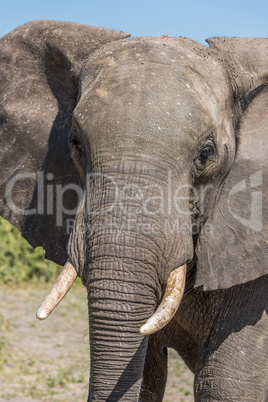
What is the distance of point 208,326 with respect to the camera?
12.9ft

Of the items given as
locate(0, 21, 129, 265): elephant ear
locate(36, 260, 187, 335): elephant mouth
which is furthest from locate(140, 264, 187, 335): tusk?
locate(0, 21, 129, 265): elephant ear

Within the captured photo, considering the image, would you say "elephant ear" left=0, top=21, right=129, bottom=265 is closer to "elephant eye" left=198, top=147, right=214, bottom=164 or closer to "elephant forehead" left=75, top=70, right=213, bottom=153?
"elephant forehead" left=75, top=70, right=213, bottom=153

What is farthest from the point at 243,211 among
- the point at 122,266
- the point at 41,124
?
the point at 41,124

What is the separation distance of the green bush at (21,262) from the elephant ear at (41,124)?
292 inches

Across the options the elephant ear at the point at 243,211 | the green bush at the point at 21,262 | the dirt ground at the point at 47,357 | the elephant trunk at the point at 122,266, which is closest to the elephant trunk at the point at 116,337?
the elephant trunk at the point at 122,266

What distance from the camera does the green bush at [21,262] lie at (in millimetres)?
11938

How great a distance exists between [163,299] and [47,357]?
5073 mm

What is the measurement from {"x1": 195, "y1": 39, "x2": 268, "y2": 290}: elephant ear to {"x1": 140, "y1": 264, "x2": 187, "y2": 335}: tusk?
1.64ft

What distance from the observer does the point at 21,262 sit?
477 inches

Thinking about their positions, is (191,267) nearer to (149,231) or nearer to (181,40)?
(149,231)

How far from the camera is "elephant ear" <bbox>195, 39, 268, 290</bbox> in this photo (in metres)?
3.74

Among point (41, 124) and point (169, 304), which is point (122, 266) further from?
point (41, 124)

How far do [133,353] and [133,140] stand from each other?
3.11 ft

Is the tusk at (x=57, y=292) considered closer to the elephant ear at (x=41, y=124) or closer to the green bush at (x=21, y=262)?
the elephant ear at (x=41, y=124)
